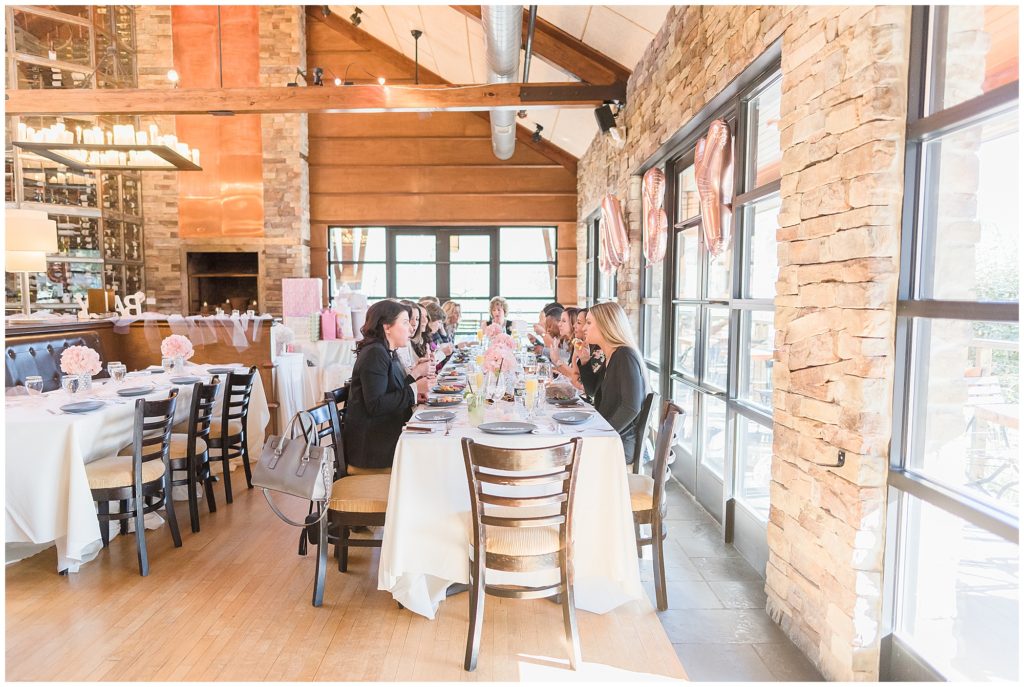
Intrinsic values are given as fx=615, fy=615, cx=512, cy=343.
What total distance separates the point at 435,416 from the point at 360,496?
21.7 inches

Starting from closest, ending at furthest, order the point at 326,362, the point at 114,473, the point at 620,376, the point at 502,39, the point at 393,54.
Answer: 1. the point at 114,473
2. the point at 620,376
3. the point at 502,39
4. the point at 326,362
5. the point at 393,54

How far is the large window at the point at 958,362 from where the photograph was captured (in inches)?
72.6

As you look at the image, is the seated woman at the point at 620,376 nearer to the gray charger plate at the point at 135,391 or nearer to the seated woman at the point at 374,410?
the seated woman at the point at 374,410

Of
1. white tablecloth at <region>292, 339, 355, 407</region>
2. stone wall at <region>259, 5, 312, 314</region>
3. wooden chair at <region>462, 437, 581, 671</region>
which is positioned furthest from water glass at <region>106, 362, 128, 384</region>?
stone wall at <region>259, 5, 312, 314</region>

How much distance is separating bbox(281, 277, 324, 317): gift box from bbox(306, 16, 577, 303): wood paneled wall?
51.5 inches

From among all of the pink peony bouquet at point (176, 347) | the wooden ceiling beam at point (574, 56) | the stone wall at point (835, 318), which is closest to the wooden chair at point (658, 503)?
the stone wall at point (835, 318)

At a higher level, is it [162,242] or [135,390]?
[162,242]

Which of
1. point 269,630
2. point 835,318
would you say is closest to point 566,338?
point 835,318

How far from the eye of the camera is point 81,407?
357cm

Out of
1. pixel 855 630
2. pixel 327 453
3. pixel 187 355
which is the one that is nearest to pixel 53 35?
pixel 187 355

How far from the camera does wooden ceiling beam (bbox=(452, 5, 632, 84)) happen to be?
6.15 metres

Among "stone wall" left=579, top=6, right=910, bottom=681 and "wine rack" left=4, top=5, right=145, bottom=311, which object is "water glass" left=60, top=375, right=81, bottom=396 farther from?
"wine rack" left=4, top=5, right=145, bottom=311

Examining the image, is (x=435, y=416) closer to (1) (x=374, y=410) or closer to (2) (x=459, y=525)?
(1) (x=374, y=410)

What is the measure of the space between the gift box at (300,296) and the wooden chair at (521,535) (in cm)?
768
